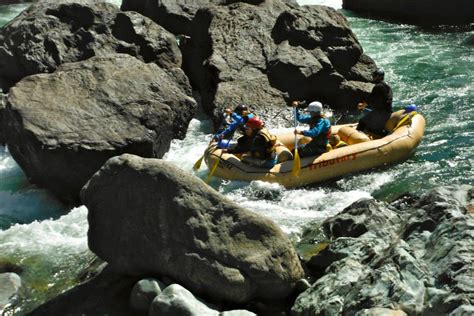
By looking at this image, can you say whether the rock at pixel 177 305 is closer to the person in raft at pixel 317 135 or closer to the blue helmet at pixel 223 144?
the blue helmet at pixel 223 144

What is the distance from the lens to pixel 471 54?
17.7 m

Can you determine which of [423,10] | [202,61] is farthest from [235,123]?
[423,10]

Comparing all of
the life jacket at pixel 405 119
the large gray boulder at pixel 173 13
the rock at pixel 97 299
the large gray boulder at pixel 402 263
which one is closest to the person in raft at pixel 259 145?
the life jacket at pixel 405 119

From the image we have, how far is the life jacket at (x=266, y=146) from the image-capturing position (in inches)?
427

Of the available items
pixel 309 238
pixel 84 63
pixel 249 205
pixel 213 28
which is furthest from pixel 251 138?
pixel 213 28

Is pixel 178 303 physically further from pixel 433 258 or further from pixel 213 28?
pixel 213 28

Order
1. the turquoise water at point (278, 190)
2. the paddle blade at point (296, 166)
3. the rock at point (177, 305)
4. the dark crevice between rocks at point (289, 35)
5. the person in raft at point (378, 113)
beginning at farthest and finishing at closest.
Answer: the dark crevice between rocks at point (289, 35) → the person in raft at point (378, 113) → the paddle blade at point (296, 166) → the turquoise water at point (278, 190) → the rock at point (177, 305)

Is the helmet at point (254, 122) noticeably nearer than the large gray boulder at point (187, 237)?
No

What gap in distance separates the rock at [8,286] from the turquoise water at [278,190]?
4.7 inches

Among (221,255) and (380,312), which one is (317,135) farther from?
(380,312)

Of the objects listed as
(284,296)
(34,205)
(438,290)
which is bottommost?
(34,205)

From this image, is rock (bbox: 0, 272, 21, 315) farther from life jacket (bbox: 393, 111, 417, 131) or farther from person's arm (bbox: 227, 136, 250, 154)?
life jacket (bbox: 393, 111, 417, 131)

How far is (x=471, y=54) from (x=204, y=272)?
1359cm

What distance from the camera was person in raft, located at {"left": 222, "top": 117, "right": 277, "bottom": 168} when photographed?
10859 millimetres
